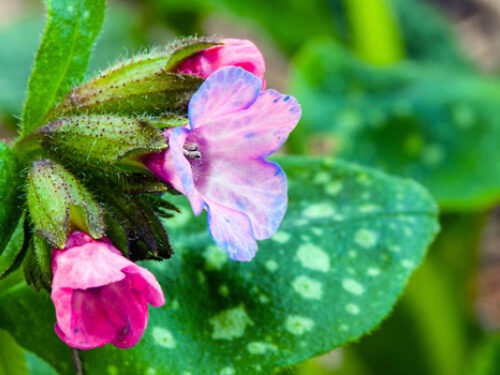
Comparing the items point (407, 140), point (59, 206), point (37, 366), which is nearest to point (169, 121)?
point (59, 206)

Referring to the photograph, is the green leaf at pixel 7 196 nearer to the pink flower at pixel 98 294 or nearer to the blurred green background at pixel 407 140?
the pink flower at pixel 98 294

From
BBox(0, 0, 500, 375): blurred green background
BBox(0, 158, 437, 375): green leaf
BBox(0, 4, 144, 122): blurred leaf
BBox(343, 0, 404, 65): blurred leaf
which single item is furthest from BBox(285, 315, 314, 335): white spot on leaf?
BBox(0, 4, 144, 122): blurred leaf

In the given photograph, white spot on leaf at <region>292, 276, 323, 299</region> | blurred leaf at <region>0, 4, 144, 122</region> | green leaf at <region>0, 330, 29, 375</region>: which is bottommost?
blurred leaf at <region>0, 4, 144, 122</region>

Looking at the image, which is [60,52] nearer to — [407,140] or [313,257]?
[313,257]

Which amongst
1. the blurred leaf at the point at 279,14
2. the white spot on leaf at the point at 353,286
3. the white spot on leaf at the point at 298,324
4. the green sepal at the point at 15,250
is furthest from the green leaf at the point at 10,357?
the blurred leaf at the point at 279,14

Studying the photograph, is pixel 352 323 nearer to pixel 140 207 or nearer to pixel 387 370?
pixel 140 207

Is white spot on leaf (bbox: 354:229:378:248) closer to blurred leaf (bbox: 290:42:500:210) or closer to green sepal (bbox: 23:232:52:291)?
green sepal (bbox: 23:232:52:291)

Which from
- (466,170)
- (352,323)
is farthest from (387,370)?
(352,323)
